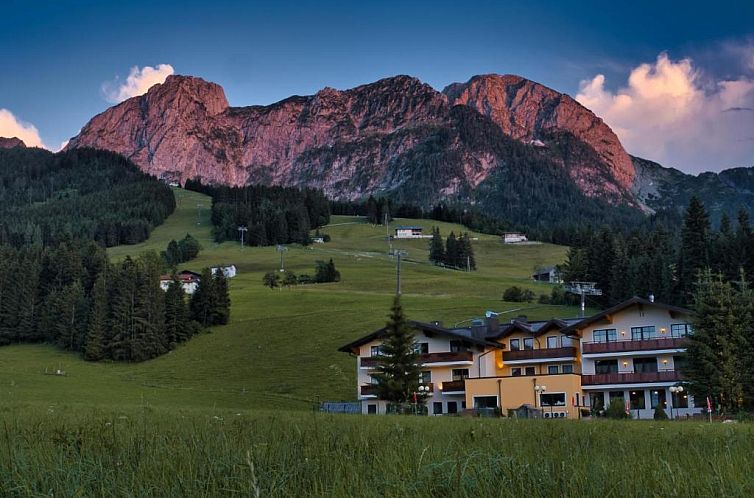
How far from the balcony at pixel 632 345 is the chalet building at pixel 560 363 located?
8cm

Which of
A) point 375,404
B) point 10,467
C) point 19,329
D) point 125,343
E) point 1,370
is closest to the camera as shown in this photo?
point 10,467

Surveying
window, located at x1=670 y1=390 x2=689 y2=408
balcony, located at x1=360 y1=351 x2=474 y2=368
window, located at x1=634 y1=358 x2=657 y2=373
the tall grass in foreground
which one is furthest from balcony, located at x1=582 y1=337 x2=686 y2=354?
the tall grass in foreground

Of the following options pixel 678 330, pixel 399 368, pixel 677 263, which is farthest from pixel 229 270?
pixel 678 330

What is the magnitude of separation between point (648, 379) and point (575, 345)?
771 cm

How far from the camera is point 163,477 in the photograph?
16.9 ft

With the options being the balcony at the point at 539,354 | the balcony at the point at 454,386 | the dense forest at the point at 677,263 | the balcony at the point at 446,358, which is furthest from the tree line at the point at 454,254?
the balcony at the point at 454,386

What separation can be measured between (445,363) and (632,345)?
16.8m

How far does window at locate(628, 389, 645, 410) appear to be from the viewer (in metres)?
61.7

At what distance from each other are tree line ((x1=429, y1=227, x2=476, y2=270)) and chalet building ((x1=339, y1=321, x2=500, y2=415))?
10966 centimetres

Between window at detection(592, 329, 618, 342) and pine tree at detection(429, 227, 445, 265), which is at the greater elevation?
pine tree at detection(429, 227, 445, 265)

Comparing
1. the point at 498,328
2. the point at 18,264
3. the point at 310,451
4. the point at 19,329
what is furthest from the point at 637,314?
the point at 18,264

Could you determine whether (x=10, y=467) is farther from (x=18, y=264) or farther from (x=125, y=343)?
(x=18, y=264)

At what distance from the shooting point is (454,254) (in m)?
183

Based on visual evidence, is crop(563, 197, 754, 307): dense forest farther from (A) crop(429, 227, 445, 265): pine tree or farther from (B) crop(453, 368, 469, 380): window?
(A) crop(429, 227, 445, 265): pine tree
